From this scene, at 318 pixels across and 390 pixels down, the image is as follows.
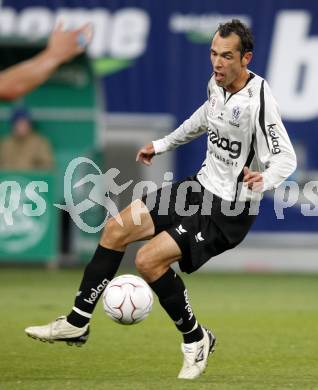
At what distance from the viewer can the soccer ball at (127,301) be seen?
8.21 m

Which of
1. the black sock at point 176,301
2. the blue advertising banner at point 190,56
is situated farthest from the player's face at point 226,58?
the blue advertising banner at point 190,56

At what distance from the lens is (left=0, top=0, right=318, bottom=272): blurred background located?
17984 millimetres

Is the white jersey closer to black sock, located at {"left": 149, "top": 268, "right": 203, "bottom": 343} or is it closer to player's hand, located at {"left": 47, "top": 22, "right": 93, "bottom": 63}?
black sock, located at {"left": 149, "top": 268, "right": 203, "bottom": 343}

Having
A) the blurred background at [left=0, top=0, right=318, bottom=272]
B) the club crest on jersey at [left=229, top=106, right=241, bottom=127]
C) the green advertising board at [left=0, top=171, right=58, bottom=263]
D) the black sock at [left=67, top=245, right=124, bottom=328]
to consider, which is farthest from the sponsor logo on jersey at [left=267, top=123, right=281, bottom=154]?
the blurred background at [left=0, top=0, right=318, bottom=272]

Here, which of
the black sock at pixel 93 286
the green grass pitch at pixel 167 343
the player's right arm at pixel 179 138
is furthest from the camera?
the player's right arm at pixel 179 138

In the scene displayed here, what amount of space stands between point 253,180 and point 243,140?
54 centimetres

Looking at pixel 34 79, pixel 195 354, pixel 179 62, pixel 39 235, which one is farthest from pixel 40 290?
pixel 34 79

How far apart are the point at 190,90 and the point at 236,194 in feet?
33.0

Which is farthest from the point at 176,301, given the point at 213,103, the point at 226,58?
the point at 226,58

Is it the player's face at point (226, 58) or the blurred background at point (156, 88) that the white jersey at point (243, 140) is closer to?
the player's face at point (226, 58)

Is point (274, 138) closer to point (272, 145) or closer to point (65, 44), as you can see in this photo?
point (272, 145)

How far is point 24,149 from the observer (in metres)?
17.6

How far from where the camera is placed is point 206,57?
18.2 m

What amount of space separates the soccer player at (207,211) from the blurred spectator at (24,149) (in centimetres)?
915
